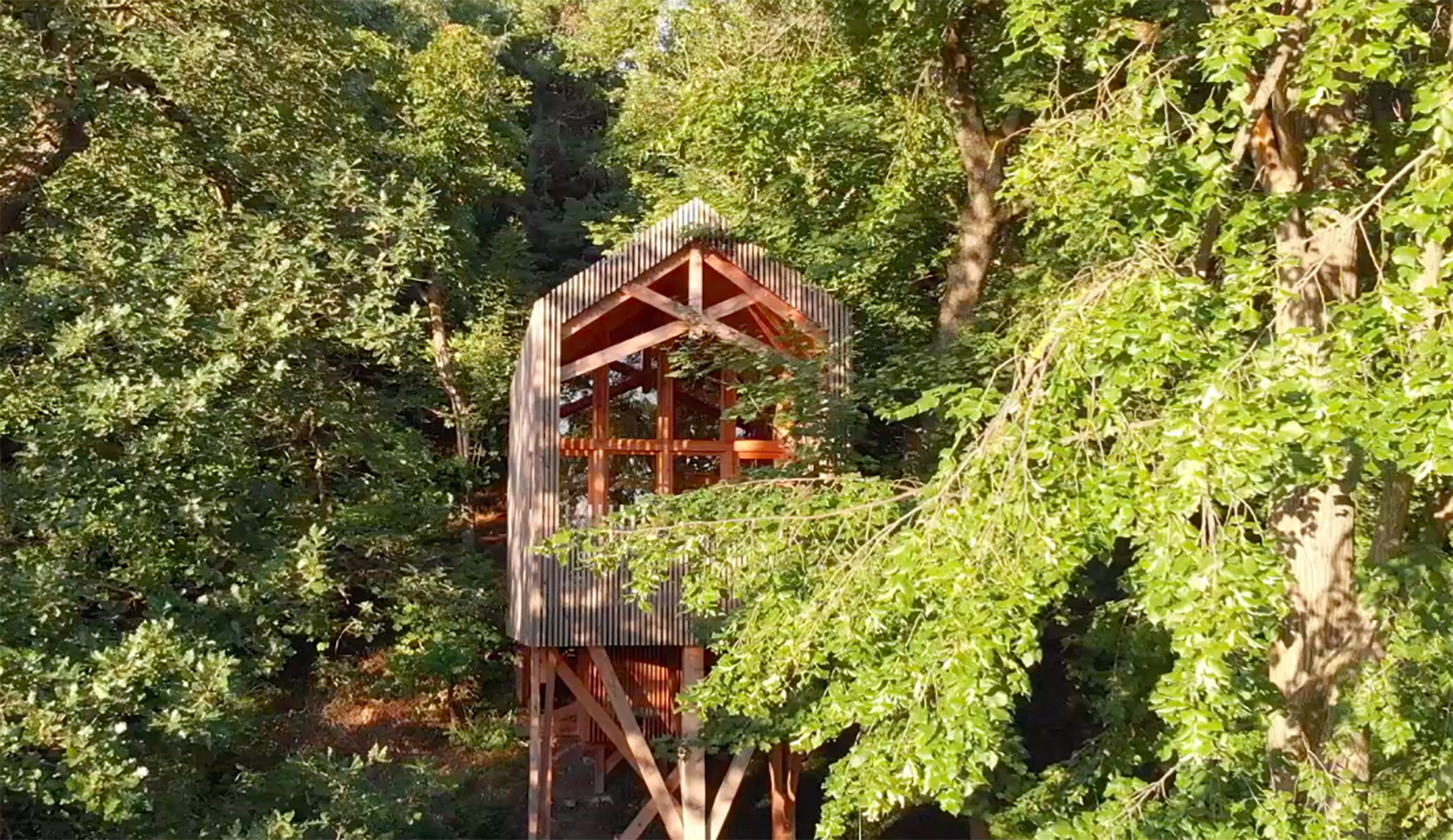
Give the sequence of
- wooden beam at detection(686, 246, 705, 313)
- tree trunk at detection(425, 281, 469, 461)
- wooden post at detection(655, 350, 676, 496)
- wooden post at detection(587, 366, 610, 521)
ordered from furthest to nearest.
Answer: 1. tree trunk at detection(425, 281, 469, 461)
2. wooden post at detection(655, 350, 676, 496)
3. wooden post at detection(587, 366, 610, 521)
4. wooden beam at detection(686, 246, 705, 313)

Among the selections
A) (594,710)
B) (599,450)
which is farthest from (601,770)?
(599,450)

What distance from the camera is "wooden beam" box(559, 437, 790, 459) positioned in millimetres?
11430

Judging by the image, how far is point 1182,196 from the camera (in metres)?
4.75

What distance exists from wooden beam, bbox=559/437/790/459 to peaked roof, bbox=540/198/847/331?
2006 mm

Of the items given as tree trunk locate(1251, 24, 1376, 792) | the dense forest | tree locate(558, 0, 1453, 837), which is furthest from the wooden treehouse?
tree trunk locate(1251, 24, 1376, 792)

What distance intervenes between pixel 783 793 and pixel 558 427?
4.36 m

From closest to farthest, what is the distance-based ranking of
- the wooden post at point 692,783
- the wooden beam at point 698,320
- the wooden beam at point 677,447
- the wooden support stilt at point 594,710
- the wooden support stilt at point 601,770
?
the wooden beam at point 698,320, the wooden post at point 692,783, the wooden support stilt at point 594,710, the wooden beam at point 677,447, the wooden support stilt at point 601,770

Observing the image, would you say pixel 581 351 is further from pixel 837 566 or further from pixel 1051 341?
pixel 1051 341

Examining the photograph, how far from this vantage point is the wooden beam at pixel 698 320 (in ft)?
30.2

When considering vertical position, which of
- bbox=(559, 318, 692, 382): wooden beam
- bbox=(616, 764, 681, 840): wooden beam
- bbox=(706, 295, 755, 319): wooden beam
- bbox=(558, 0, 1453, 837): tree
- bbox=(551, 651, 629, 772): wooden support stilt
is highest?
bbox=(706, 295, 755, 319): wooden beam

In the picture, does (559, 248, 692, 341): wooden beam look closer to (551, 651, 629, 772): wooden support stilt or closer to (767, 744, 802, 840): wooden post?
(551, 651, 629, 772): wooden support stilt

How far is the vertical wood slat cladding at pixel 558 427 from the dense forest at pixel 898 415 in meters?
0.44

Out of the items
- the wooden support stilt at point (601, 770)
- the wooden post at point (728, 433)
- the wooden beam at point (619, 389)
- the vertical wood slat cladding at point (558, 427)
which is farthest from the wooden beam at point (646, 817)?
the wooden beam at point (619, 389)

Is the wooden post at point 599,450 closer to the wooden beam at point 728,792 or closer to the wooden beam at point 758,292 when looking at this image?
the wooden beam at point 758,292
